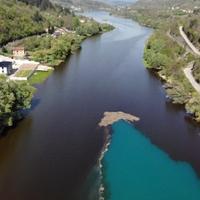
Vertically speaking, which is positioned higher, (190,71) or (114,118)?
(190,71)

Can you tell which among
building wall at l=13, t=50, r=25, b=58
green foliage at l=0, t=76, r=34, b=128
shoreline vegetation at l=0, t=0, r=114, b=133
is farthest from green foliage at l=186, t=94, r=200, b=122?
building wall at l=13, t=50, r=25, b=58

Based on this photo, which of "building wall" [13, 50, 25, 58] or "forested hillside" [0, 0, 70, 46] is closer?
"building wall" [13, 50, 25, 58]

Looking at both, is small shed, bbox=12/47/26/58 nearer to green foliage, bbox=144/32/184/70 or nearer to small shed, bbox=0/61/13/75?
small shed, bbox=0/61/13/75

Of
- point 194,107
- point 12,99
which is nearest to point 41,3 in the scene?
point 194,107

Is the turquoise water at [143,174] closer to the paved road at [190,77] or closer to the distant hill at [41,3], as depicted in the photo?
the paved road at [190,77]

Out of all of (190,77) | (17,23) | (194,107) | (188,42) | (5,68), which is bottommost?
(17,23)

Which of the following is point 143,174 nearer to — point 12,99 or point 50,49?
point 12,99

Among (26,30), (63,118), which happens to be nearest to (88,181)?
(63,118)
